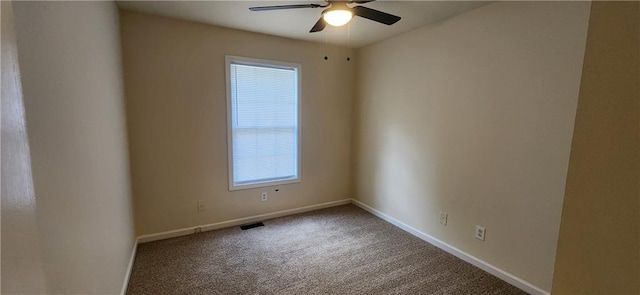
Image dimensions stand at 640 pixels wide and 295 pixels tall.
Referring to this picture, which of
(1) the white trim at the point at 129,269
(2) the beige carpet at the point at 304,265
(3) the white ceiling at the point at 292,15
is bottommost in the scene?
(2) the beige carpet at the point at 304,265

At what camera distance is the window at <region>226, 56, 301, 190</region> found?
10.2ft

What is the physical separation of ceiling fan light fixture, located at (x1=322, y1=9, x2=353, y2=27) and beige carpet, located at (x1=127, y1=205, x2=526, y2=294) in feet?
6.73

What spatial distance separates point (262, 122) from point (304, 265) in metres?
1.72

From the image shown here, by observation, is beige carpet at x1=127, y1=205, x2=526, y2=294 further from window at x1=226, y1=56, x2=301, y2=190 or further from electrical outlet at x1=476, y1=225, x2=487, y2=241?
window at x1=226, y1=56, x2=301, y2=190

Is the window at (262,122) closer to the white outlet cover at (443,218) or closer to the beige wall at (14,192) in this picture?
the white outlet cover at (443,218)

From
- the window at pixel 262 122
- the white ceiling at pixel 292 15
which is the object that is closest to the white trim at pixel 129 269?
the window at pixel 262 122

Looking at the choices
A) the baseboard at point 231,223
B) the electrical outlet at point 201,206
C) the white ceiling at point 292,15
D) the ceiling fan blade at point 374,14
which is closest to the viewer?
the ceiling fan blade at point 374,14

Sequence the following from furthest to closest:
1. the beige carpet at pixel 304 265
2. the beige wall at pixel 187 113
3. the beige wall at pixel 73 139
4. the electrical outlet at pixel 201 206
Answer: the electrical outlet at pixel 201 206 < the beige wall at pixel 187 113 < the beige carpet at pixel 304 265 < the beige wall at pixel 73 139

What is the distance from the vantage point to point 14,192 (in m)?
0.44

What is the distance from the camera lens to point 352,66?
12.5 feet

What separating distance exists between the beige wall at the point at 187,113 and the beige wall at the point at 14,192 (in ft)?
8.03

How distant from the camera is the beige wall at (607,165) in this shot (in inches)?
20.0

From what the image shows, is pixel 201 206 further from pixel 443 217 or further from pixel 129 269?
pixel 443 217

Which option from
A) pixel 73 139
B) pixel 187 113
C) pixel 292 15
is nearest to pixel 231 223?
pixel 187 113
